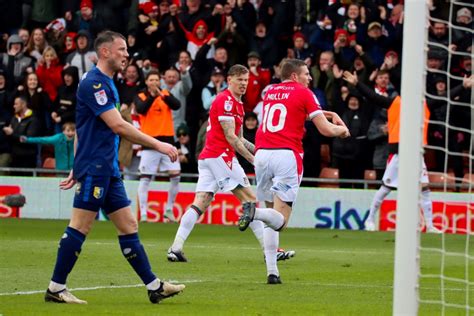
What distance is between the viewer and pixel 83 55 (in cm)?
2594

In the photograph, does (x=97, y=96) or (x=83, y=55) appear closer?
(x=97, y=96)

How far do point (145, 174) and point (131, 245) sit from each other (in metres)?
13.1

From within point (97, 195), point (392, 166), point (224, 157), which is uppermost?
point (97, 195)

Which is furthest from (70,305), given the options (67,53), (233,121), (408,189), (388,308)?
(67,53)

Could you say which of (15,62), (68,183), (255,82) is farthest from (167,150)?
(15,62)

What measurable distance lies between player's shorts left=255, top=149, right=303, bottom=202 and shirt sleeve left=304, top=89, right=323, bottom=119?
0.60 m

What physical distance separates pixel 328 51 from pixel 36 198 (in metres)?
6.80

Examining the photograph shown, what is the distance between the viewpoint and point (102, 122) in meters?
10.2

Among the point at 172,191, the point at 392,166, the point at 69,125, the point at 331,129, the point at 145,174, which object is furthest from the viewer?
the point at 69,125

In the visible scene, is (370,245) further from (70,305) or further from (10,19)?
(10,19)

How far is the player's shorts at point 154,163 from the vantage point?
2336cm

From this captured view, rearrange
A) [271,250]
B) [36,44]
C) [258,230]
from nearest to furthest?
[271,250]
[258,230]
[36,44]

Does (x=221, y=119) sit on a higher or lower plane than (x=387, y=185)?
higher

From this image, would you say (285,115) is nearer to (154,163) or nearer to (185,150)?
(154,163)
